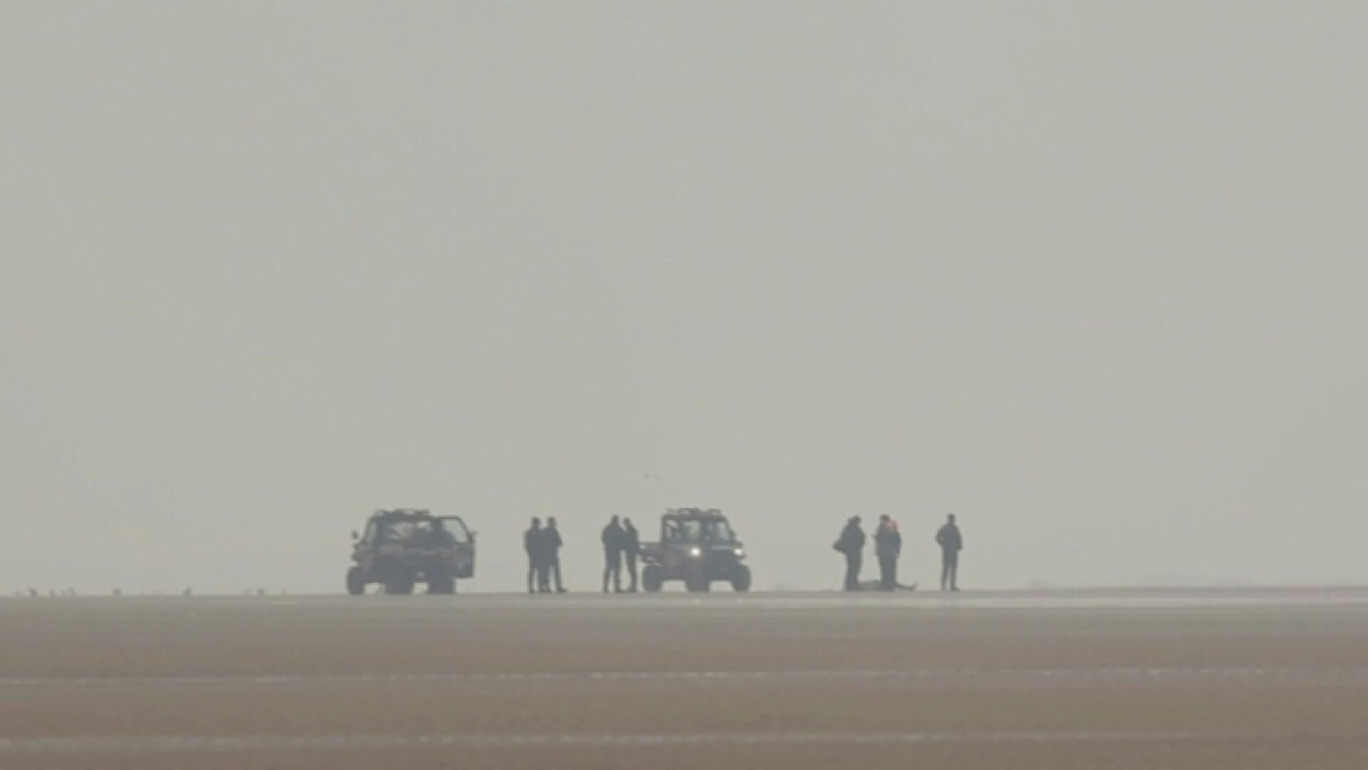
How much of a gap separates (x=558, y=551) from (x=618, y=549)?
1.63 m

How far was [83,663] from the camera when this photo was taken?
3766 centimetres

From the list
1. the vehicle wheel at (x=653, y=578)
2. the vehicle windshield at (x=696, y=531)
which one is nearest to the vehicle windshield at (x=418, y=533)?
the vehicle wheel at (x=653, y=578)

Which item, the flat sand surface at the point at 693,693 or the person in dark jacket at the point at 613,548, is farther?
the person in dark jacket at the point at 613,548

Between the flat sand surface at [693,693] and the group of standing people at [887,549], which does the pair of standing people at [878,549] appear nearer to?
the group of standing people at [887,549]

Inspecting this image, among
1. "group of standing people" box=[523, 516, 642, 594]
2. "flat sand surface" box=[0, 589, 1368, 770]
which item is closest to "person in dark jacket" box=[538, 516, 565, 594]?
"group of standing people" box=[523, 516, 642, 594]

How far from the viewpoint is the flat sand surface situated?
23938 millimetres

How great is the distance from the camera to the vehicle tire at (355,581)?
9581cm

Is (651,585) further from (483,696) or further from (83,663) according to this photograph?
(483,696)

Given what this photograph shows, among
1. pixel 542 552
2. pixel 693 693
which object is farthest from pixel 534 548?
pixel 693 693

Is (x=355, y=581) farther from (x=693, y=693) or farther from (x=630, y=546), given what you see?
(x=693, y=693)

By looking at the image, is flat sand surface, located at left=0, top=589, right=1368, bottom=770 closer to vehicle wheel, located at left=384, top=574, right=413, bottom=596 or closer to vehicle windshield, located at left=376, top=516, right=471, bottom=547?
vehicle wheel, located at left=384, top=574, right=413, bottom=596

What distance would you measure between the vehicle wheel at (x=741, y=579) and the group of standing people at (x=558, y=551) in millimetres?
4540

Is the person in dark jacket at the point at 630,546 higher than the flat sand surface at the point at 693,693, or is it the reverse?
the person in dark jacket at the point at 630,546

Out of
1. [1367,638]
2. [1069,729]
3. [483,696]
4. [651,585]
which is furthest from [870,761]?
[651,585]
